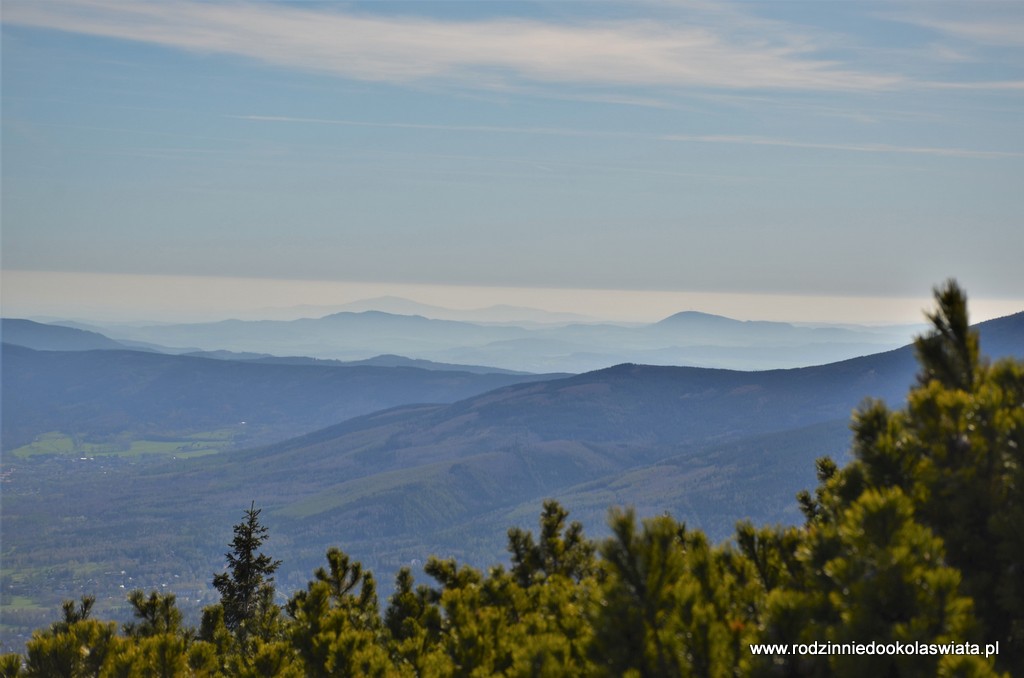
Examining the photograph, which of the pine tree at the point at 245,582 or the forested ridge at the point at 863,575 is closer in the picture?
the forested ridge at the point at 863,575

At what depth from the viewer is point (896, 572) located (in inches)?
408

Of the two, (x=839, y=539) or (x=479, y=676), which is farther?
(x=479, y=676)

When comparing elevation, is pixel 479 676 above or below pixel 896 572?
below

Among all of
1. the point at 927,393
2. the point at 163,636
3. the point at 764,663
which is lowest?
the point at 163,636

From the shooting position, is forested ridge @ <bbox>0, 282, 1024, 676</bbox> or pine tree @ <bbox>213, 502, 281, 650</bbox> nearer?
forested ridge @ <bbox>0, 282, 1024, 676</bbox>

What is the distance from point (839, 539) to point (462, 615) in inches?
313

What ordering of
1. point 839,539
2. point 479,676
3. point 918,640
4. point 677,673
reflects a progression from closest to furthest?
point 918,640
point 677,673
point 839,539
point 479,676

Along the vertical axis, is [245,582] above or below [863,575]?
below

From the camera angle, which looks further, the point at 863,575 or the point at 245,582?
the point at 245,582

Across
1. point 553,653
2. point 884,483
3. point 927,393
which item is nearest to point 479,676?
point 553,653

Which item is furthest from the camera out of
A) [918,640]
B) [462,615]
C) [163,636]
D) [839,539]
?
[163,636]

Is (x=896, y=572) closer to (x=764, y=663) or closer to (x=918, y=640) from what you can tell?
(x=918, y=640)

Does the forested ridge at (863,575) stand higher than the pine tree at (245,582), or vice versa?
the forested ridge at (863,575)

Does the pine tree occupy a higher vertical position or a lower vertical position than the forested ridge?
lower
